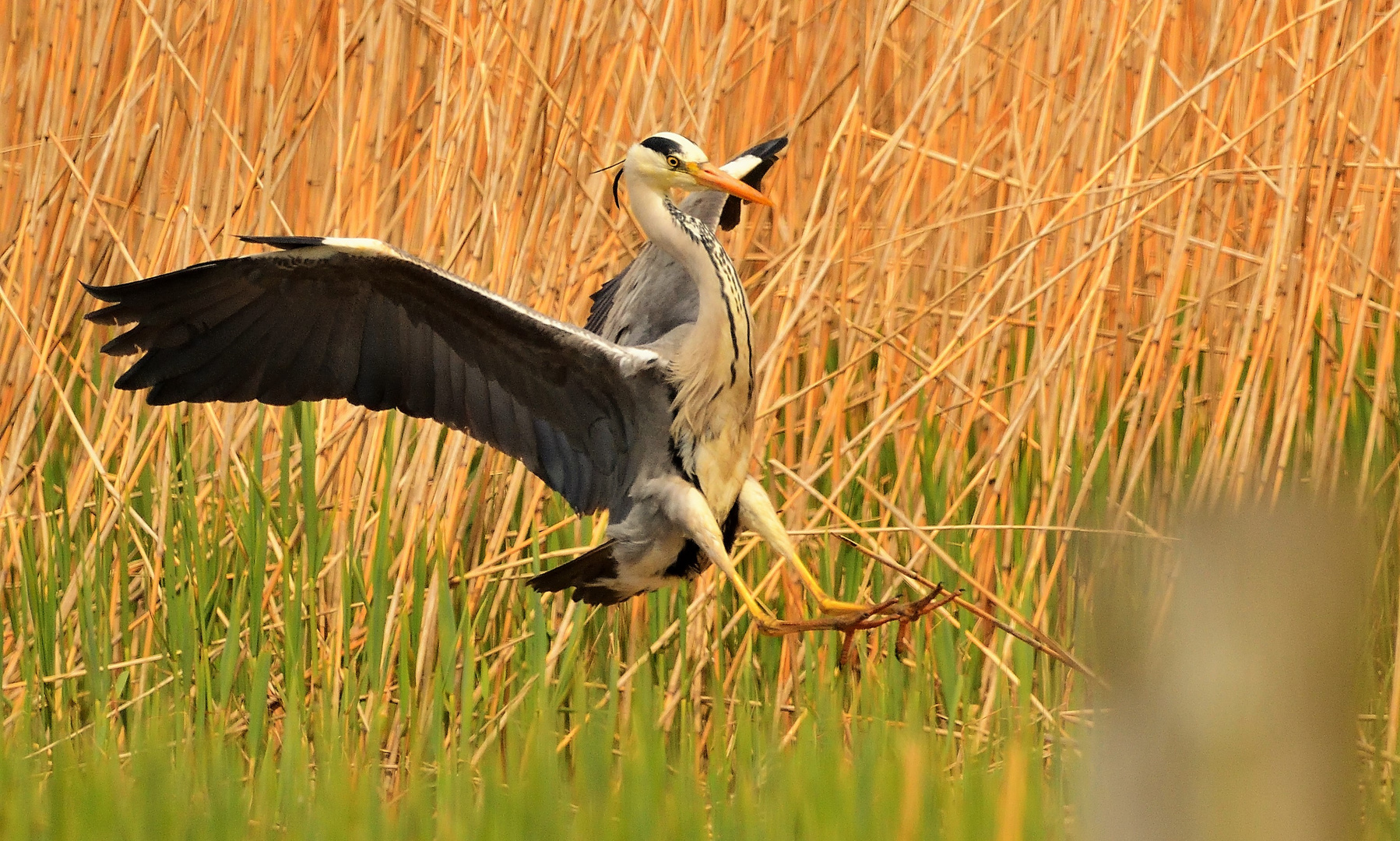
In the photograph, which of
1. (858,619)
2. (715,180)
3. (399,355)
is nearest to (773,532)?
(858,619)

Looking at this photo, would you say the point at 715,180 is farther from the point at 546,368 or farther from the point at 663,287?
the point at 546,368

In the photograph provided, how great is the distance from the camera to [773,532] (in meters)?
2.79

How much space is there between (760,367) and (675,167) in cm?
45

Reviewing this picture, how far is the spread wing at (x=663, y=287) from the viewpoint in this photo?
3031 mm

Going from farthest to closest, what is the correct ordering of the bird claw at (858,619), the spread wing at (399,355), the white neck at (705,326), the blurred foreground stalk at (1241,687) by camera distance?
the white neck at (705,326)
the spread wing at (399,355)
the bird claw at (858,619)
the blurred foreground stalk at (1241,687)

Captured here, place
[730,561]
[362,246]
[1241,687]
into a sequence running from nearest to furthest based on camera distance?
[1241,687]
[362,246]
[730,561]

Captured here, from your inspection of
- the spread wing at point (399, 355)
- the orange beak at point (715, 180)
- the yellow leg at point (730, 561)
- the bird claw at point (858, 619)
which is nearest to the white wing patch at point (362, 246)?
the spread wing at point (399, 355)

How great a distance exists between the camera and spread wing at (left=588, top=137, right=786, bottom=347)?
9.95 ft

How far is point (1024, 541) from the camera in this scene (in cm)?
312

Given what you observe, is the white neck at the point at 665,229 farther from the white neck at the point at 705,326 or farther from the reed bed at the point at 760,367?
the reed bed at the point at 760,367

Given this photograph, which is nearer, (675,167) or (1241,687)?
(1241,687)

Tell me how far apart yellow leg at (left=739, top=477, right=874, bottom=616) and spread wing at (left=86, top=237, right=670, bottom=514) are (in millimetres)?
199

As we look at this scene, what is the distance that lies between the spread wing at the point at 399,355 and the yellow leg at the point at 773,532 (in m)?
0.20

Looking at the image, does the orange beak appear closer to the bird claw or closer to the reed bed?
the reed bed
